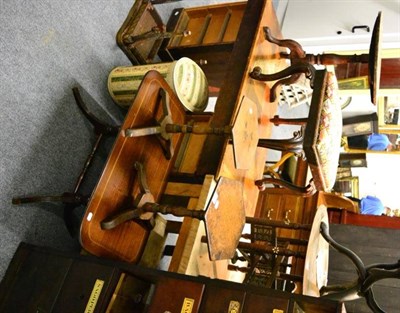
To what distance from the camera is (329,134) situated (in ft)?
6.17

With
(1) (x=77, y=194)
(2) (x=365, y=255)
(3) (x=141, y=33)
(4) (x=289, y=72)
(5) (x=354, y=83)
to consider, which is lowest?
(1) (x=77, y=194)

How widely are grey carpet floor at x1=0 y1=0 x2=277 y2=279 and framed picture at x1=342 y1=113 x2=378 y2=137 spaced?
334 cm

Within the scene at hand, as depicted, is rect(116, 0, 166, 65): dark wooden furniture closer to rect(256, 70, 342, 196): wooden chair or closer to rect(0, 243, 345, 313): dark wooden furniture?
rect(256, 70, 342, 196): wooden chair

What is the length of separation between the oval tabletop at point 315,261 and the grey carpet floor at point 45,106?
44.9 inches

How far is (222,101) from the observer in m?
2.04

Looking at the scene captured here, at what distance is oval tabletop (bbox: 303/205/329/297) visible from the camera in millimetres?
1687

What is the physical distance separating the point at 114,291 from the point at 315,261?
102 centimetres

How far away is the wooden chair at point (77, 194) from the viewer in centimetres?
166

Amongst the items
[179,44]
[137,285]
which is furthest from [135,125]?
[179,44]

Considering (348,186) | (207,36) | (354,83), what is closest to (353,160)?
(348,186)

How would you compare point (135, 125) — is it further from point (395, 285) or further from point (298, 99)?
point (395, 285)

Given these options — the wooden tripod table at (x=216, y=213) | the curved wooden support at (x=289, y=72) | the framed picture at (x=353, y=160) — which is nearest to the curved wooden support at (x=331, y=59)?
the curved wooden support at (x=289, y=72)

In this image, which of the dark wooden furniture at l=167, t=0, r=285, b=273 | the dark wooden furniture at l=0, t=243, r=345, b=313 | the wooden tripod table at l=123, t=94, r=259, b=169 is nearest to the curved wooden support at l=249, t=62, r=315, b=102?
the dark wooden furniture at l=167, t=0, r=285, b=273

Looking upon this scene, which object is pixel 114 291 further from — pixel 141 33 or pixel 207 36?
pixel 207 36
